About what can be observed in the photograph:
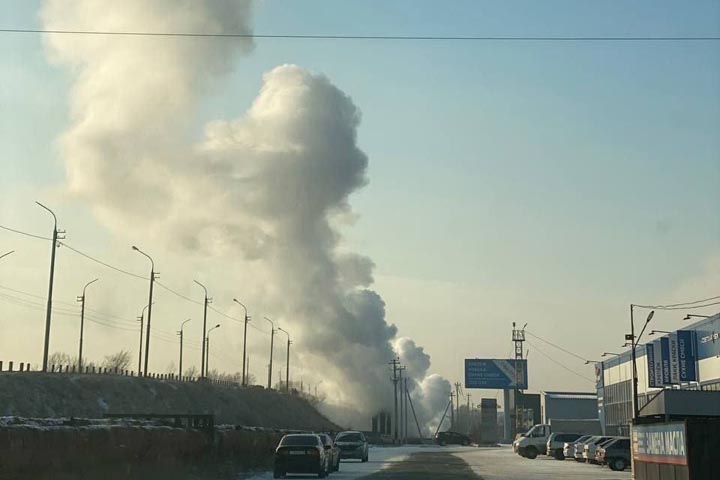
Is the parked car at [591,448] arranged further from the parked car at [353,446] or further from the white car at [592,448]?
the parked car at [353,446]

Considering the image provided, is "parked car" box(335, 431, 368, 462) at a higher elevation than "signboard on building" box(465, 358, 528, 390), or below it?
below

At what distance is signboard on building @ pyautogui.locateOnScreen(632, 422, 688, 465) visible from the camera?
70.3 ft

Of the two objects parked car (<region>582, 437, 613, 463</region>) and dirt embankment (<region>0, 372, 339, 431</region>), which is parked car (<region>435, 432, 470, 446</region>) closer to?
dirt embankment (<region>0, 372, 339, 431</region>)

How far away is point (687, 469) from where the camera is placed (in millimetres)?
20781

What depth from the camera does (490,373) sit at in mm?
121312

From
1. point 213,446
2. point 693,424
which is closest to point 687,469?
point 693,424

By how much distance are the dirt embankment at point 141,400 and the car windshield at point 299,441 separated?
3495 cm

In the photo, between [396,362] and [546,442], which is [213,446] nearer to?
[546,442]

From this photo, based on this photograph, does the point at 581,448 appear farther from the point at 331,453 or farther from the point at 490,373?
the point at 490,373

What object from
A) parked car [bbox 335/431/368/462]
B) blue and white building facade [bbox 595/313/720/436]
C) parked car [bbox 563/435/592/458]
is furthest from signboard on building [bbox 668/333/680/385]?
parked car [bbox 335/431/368/462]

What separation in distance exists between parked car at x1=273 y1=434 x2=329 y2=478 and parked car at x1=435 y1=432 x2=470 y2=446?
87748mm

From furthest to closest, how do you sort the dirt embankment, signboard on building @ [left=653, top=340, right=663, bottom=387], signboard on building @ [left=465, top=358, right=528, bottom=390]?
signboard on building @ [left=465, top=358, right=528, bottom=390]
signboard on building @ [left=653, top=340, right=663, bottom=387]
the dirt embankment

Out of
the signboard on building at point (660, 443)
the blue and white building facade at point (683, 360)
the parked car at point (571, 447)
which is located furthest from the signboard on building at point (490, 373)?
the signboard on building at point (660, 443)

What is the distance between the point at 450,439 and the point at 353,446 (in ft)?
237
